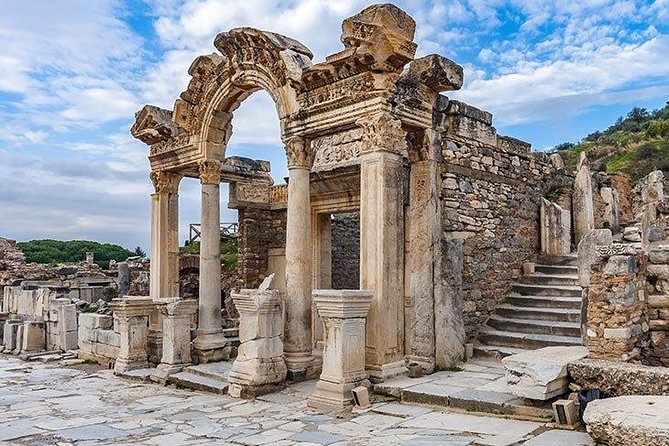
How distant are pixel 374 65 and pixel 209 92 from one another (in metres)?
4.45

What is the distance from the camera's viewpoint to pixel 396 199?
909 cm

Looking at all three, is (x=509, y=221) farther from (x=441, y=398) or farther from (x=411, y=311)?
(x=441, y=398)

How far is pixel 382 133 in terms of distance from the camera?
890cm

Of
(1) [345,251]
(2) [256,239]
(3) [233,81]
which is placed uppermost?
(3) [233,81]

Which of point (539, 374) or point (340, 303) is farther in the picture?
point (340, 303)

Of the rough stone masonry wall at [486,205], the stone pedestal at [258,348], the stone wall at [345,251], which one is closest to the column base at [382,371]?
the stone pedestal at [258,348]

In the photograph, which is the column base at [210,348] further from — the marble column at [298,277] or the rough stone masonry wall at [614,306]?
the rough stone masonry wall at [614,306]

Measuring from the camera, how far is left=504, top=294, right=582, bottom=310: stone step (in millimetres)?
11102

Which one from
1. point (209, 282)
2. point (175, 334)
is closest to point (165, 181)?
point (209, 282)

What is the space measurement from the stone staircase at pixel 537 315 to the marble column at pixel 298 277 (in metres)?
3.02

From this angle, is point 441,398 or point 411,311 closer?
point 441,398

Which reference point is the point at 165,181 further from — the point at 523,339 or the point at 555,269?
the point at 555,269

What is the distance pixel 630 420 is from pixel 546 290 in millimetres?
6857

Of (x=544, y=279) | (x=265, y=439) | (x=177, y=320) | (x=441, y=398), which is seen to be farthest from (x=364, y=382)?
(x=544, y=279)
